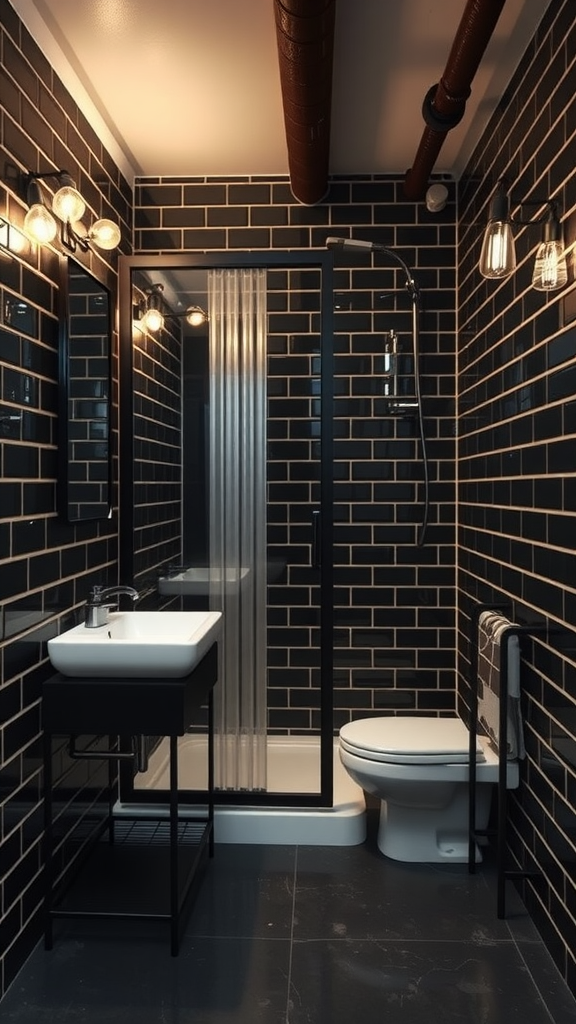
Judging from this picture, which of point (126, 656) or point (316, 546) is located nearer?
point (126, 656)

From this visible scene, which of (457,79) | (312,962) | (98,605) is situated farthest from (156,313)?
(312,962)

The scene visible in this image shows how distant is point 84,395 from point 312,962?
6.40ft

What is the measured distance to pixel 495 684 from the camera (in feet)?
8.12

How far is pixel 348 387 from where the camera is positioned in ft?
11.5

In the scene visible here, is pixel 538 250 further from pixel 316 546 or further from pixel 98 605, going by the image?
pixel 98 605

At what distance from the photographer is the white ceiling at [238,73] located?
2.27m

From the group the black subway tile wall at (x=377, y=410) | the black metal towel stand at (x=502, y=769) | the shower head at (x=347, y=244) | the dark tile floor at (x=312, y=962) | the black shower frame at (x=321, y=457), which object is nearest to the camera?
the dark tile floor at (x=312, y=962)

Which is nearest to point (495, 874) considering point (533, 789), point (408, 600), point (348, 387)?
point (533, 789)

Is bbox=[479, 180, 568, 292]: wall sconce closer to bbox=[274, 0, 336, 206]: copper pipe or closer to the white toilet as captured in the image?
bbox=[274, 0, 336, 206]: copper pipe

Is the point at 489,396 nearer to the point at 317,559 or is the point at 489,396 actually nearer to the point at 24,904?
the point at 317,559

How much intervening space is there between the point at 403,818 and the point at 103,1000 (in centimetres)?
121

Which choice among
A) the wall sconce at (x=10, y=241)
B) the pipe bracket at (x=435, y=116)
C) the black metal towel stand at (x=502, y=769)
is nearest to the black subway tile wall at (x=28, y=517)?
the wall sconce at (x=10, y=241)

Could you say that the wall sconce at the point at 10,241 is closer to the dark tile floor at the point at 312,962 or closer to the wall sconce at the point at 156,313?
the wall sconce at the point at 156,313

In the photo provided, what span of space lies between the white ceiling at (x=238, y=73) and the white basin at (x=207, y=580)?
5.84ft
